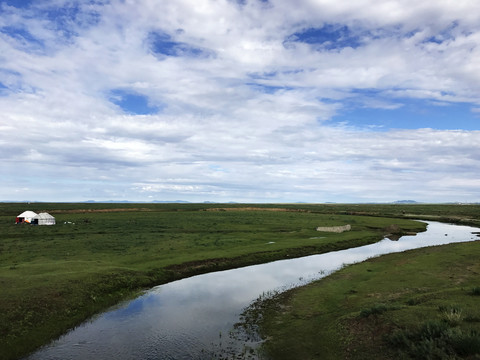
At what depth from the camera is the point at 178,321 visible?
22312 millimetres

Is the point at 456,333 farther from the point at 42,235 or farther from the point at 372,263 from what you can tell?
the point at 42,235

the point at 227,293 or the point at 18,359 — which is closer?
the point at 18,359

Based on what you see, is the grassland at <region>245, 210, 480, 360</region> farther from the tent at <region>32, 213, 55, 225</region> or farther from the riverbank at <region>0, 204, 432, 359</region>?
the tent at <region>32, 213, 55, 225</region>

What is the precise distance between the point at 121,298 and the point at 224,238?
32.3 metres

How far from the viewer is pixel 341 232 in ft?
234

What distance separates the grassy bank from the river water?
2866 mm

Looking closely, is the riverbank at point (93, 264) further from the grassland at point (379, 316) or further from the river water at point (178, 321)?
the grassland at point (379, 316)

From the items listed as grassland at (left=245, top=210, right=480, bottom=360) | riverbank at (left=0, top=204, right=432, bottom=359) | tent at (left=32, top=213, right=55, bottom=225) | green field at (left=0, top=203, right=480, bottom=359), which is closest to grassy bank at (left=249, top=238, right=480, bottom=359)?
grassland at (left=245, top=210, right=480, bottom=360)

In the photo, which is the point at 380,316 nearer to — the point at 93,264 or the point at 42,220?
the point at 93,264

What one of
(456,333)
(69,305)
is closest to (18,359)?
(69,305)

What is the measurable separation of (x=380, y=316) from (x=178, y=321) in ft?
44.8

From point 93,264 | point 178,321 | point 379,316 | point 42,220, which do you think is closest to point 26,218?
point 42,220

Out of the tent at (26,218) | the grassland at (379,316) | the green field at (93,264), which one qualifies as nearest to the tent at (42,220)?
the tent at (26,218)

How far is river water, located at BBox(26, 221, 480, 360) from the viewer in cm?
1795
